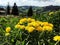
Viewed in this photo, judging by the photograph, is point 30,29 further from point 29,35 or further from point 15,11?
point 15,11

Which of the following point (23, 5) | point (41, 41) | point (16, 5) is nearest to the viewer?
point (41, 41)

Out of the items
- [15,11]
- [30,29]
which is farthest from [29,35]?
[15,11]

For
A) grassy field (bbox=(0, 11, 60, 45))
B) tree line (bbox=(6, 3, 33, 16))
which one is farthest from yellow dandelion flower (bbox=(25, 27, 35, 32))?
tree line (bbox=(6, 3, 33, 16))

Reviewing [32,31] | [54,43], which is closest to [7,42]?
[32,31]

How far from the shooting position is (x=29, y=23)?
1.70 metres

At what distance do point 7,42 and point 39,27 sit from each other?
0.95 feet

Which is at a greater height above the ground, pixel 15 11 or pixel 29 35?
pixel 29 35

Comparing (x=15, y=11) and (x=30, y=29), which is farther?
(x=15, y=11)

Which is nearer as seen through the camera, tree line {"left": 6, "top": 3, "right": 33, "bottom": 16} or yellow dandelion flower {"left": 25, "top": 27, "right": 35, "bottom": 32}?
yellow dandelion flower {"left": 25, "top": 27, "right": 35, "bottom": 32}

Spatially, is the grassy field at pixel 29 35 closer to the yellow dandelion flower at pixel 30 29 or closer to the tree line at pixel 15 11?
the yellow dandelion flower at pixel 30 29

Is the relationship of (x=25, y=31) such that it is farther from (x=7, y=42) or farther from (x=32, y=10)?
(x=32, y=10)

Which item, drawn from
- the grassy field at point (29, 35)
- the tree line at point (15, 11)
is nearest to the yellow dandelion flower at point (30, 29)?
the grassy field at point (29, 35)

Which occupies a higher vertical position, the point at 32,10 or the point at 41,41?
the point at 41,41

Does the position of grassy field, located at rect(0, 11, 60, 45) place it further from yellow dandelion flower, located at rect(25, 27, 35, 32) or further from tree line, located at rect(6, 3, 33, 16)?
tree line, located at rect(6, 3, 33, 16)
